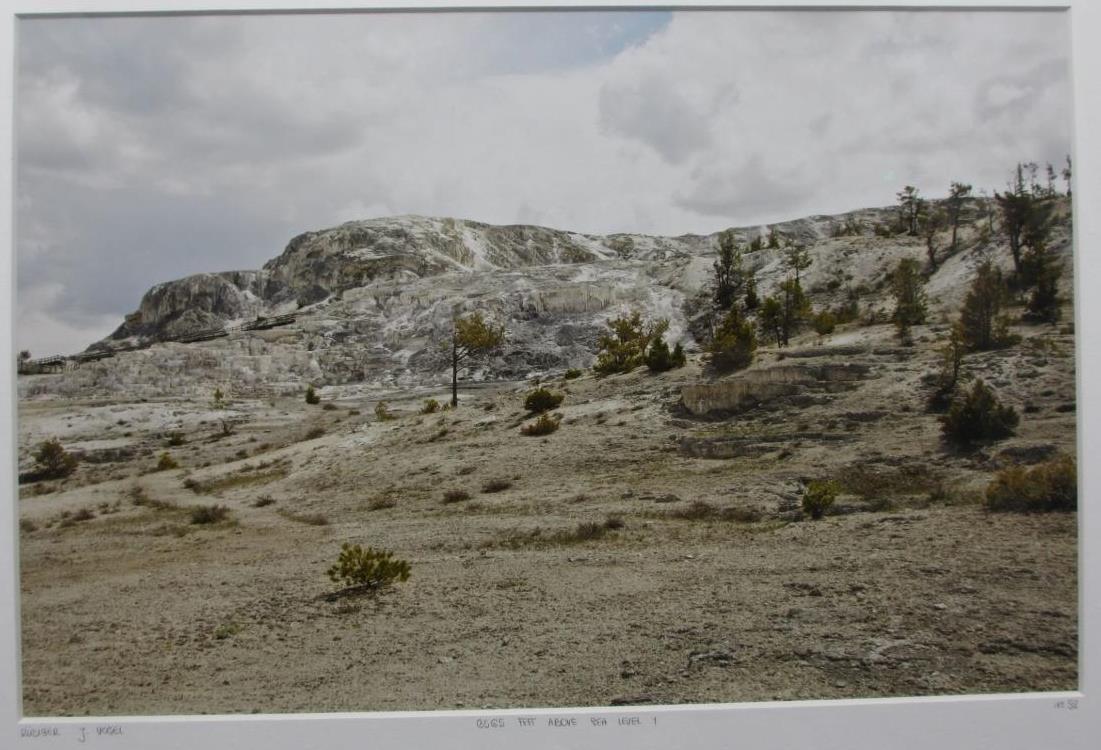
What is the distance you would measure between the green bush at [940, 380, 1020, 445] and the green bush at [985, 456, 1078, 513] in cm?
47

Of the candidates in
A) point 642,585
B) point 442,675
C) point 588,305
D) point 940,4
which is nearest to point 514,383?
point 588,305

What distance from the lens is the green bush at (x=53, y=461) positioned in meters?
6.78

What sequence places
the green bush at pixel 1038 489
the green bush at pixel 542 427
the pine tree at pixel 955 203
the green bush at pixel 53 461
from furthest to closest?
the green bush at pixel 542 427 < the pine tree at pixel 955 203 < the green bush at pixel 53 461 < the green bush at pixel 1038 489

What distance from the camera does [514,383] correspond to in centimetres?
891

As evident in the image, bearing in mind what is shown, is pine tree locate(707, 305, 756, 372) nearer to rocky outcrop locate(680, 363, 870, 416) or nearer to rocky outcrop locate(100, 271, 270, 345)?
rocky outcrop locate(680, 363, 870, 416)

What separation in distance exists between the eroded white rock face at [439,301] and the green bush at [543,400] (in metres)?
0.35

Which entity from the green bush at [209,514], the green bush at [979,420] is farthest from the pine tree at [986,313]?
the green bush at [209,514]

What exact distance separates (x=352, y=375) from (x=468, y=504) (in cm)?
297

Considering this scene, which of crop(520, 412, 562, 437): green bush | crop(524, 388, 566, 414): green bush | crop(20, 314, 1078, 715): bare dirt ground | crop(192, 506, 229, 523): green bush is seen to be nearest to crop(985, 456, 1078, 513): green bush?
crop(20, 314, 1078, 715): bare dirt ground

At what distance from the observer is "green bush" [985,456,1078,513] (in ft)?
21.1

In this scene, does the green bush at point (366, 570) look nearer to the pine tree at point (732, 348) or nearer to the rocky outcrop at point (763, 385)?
the rocky outcrop at point (763, 385)

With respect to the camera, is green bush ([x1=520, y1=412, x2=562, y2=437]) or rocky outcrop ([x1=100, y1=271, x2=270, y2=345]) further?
rocky outcrop ([x1=100, y1=271, x2=270, y2=345])

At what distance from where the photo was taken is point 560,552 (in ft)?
22.2

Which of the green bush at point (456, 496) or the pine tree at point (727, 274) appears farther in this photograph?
the pine tree at point (727, 274)
